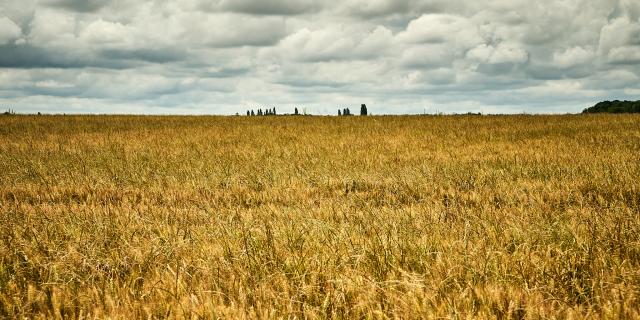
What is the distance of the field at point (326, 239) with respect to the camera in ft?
8.98

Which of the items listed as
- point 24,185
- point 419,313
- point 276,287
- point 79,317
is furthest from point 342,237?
point 24,185

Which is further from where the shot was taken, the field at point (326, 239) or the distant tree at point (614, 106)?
the distant tree at point (614, 106)

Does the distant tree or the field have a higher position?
the distant tree

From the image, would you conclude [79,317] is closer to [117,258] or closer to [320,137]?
[117,258]

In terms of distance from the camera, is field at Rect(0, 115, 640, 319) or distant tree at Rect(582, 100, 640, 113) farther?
distant tree at Rect(582, 100, 640, 113)

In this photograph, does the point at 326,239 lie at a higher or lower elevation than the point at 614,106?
lower

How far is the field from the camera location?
2.74 metres

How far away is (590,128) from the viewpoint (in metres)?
18.3

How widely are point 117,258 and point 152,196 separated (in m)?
3.77

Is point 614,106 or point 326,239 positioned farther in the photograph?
point 614,106

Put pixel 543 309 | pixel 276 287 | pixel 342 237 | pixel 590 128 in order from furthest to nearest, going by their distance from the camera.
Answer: pixel 590 128 < pixel 342 237 < pixel 276 287 < pixel 543 309

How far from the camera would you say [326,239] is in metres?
3.99

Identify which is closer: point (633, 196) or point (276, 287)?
point (276, 287)

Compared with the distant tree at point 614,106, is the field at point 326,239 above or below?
below
